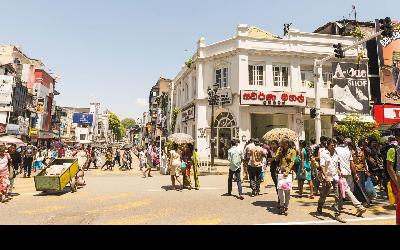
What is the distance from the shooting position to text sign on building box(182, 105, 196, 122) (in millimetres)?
28798

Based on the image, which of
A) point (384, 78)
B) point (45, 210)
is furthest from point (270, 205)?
point (384, 78)

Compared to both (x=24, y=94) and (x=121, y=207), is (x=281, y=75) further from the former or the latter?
(x=24, y=94)

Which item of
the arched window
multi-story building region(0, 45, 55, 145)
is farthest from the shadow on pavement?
multi-story building region(0, 45, 55, 145)

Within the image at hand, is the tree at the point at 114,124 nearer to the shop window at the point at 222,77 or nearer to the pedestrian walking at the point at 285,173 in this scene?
the shop window at the point at 222,77

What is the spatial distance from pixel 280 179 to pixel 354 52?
25.5 m

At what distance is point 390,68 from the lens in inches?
1122

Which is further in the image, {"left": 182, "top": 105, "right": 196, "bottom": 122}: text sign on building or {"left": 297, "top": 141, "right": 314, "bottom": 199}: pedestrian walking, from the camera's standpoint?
{"left": 182, "top": 105, "right": 196, "bottom": 122}: text sign on building

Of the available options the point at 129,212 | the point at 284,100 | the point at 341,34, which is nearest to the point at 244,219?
the point at 129,212

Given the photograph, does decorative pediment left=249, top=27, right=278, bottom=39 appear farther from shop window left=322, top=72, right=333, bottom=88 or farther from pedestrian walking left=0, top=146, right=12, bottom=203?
pedestrian walking left=0, top=146, right=12, bottom=203

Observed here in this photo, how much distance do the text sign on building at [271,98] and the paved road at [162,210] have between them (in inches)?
562

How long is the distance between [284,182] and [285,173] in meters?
0.24

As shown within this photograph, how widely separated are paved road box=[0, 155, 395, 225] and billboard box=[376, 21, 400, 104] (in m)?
22.9

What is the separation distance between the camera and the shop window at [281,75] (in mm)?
26812
